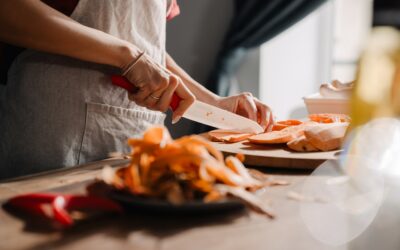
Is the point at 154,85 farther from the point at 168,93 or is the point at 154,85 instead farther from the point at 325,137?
the point at 325,137

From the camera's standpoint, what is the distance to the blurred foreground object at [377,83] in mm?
578

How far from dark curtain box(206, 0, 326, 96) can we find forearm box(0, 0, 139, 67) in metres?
1.67

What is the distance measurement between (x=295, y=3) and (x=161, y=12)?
140 centimetres

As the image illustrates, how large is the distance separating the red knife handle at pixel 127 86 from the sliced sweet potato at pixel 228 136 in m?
Result: 0.15

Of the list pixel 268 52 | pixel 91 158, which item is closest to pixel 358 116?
pixel 91 158

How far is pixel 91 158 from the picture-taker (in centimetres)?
136

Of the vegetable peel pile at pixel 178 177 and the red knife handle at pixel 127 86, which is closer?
the vegetable peel pile at pixel 178 177

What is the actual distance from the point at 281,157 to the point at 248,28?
74.6 inches

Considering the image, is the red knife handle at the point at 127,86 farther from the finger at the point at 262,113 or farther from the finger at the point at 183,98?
the finger at the point at 262,113

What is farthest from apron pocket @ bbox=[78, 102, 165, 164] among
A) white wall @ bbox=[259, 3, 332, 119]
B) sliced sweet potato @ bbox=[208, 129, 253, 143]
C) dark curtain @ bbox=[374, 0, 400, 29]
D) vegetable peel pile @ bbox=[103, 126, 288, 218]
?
white wall @ bbox=[259, 3, 332, 119]

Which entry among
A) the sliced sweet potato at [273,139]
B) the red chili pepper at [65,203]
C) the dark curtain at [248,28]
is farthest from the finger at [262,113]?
the dark curtain at [248,28]

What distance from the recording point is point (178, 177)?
75 centimetres

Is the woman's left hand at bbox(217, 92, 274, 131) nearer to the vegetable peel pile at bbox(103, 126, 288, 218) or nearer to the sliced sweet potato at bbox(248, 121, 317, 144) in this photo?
the sliced sweet potato at bbox(248, 121, 317, 144)

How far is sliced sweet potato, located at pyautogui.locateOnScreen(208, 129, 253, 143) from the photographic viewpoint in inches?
52.4
